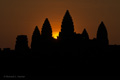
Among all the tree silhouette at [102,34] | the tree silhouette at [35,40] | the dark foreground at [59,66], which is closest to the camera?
the dark foreground at [59,66]

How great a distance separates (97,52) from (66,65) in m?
16.9

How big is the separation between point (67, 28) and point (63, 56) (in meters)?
25.4

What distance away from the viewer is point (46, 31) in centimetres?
15412

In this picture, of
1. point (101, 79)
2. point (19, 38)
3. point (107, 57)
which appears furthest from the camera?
point (19, 38)

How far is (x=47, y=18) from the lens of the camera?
524 feet

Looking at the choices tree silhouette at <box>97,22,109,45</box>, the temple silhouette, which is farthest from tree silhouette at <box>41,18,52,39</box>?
tree silhouette at <box>97,22,109,45</box>

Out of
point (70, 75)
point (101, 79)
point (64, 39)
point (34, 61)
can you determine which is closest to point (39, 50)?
point (64, 39)

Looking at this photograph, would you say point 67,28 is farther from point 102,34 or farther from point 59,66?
point 59,66

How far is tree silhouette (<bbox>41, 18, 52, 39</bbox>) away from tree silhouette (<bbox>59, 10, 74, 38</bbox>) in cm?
690

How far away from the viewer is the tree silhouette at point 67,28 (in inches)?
5699

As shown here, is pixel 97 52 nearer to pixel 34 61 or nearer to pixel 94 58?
pixel 94 58

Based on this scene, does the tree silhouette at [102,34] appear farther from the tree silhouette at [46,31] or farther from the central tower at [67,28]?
the tree silhouette at [46,31]

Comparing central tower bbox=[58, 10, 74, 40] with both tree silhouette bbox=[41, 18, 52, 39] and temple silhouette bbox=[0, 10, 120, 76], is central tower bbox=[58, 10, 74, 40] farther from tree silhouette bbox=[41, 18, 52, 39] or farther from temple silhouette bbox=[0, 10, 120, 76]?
tree silhouette bbox=[41, 18, 52, 39]

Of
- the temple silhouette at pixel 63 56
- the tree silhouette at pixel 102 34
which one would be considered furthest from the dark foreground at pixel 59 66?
the tree silhouette at pixel 102 34
